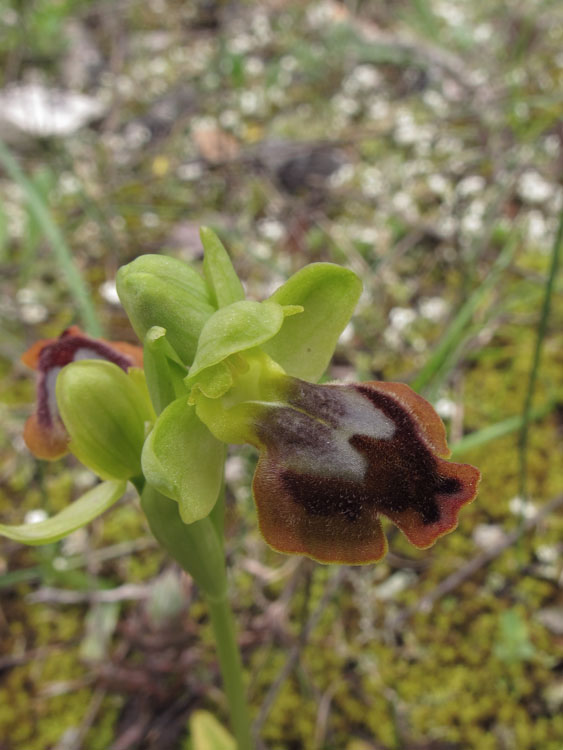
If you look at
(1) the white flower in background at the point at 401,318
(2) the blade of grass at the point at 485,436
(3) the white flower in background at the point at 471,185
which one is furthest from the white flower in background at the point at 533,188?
(2) the blade of grass at the point at 485,436

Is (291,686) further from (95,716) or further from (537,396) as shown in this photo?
(537,396)

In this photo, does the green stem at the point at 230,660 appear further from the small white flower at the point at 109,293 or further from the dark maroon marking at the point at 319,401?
the small white flower at the point at 109,293

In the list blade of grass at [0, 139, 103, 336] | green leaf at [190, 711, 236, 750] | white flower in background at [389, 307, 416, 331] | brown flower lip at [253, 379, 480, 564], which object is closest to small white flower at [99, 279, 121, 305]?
blade of grass at [0, 139, 103, 336]

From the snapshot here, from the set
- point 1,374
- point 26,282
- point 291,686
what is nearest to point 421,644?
point 291,686

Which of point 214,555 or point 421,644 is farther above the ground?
point 214,555

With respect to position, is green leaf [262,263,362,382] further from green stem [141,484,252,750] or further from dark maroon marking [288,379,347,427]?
green stem [141,484,252,750]

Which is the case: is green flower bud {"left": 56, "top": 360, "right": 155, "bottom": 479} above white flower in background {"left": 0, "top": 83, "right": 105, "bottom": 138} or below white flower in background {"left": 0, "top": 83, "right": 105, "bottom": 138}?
above

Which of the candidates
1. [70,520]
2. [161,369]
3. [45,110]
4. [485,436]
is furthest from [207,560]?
[45,110]
